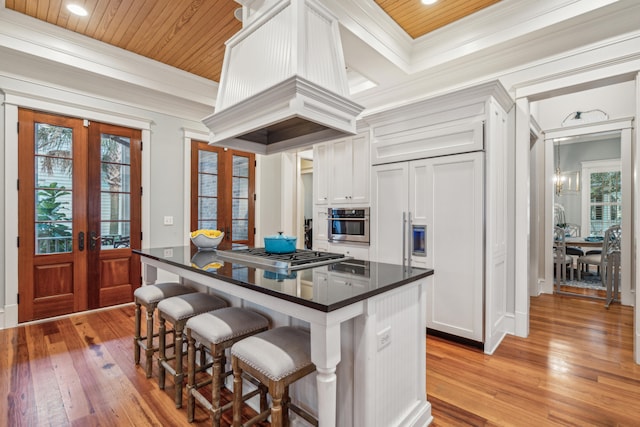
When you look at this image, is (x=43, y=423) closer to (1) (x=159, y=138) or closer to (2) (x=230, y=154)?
(1) (x=159, y=138)

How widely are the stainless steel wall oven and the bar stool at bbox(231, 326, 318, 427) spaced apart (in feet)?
6.89

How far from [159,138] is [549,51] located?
15.1 feet

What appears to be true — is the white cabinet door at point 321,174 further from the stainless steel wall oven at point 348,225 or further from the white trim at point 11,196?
the white trim at point 11,196

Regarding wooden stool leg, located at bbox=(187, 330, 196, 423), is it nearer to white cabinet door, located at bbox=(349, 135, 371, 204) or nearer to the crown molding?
white cabinet door, located at bbox=(349, 135, 371, 204)

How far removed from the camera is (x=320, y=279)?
5.16 feet

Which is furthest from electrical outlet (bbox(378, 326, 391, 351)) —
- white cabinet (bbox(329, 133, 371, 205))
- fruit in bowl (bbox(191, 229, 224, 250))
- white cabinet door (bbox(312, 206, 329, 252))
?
white cabinet door (bbox(312, 206, 329, 252))

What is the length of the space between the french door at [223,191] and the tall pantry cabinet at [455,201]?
2564mm

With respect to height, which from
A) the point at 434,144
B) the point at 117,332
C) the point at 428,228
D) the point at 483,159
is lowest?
the point at 117,332

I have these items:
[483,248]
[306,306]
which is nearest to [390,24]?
[483,248]

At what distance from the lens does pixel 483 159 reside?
266cm

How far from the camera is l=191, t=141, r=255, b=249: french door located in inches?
183

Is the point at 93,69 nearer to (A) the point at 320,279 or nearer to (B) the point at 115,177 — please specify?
(B) the point at 115,177

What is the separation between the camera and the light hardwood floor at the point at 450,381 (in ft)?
6.17

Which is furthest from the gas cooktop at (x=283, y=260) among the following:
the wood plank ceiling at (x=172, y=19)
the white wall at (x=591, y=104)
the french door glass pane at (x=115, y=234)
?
the white wall at (x=591, y=104)
